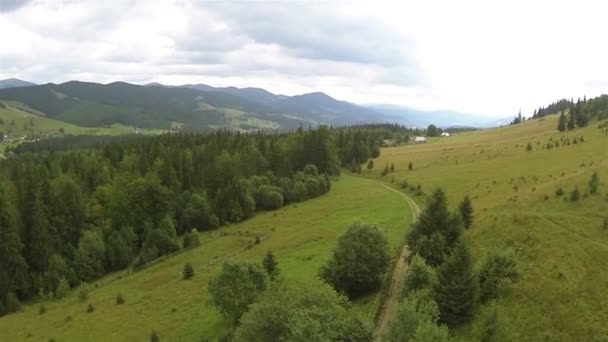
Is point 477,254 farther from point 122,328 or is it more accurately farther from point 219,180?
point 219,180

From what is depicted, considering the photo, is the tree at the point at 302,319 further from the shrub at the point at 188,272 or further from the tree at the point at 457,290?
the shrub at the point at 188,272

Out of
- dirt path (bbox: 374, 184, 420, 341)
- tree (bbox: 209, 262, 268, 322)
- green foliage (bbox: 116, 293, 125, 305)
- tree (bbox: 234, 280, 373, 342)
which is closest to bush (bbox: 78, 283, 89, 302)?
green foliage (bbox: 116, 293, 125, 305)

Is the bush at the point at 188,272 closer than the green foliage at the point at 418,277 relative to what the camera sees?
No

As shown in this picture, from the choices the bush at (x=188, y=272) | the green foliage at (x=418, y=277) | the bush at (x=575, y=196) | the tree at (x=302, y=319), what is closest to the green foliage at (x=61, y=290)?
the bush at (x=188, y=272)

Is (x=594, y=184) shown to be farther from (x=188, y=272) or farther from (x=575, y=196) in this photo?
(x=188, y=272)

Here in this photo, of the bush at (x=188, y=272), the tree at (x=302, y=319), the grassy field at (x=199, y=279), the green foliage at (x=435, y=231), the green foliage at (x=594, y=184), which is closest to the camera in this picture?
the tree at (x=302, y=319)

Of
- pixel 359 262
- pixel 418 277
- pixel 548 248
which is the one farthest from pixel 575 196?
pixel 359 262
